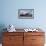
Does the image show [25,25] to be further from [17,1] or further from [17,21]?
[17,1]

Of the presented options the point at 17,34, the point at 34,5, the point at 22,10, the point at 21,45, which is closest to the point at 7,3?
the point at 22,10

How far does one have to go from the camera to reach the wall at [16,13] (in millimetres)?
4199

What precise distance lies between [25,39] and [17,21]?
80 centimetres

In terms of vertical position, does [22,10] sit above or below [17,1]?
below

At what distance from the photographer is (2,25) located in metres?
4.25

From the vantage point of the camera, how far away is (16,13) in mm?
4219

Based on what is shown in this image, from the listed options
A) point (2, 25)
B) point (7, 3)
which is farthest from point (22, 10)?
point (2, 25)

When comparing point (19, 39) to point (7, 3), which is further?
point (7, 3)

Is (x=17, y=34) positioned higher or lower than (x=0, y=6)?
lower

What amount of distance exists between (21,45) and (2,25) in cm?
101

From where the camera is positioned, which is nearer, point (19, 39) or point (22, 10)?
point (19, 39)

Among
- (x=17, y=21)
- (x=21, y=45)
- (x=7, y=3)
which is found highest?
(x=7, y=3)

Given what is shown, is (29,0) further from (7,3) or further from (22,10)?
(7,3)

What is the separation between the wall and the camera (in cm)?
420
